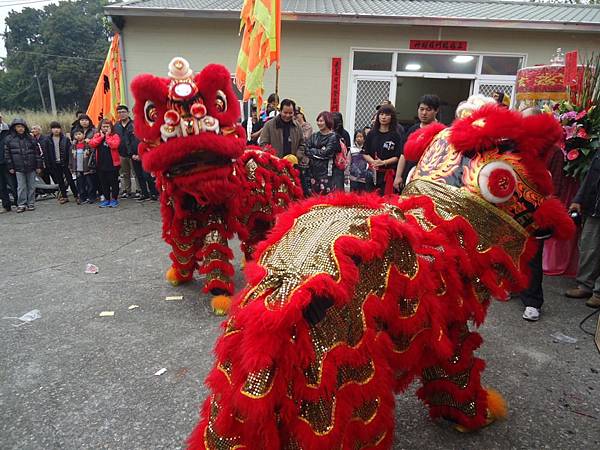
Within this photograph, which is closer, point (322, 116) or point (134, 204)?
point (322, 116)

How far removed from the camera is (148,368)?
268 cm

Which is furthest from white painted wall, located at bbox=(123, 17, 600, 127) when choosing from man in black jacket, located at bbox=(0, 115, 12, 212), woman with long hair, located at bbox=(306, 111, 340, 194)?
woman with long hair, located at bbox=(306, 111, 340, 194)

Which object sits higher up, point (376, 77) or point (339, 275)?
point (376, 77)

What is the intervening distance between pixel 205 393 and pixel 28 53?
3868cm

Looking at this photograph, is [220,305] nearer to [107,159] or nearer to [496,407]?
[496,407]

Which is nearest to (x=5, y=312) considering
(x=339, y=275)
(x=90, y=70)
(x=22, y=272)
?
(x=22, y=272)

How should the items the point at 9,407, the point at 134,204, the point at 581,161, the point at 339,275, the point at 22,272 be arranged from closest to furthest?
the point at 339,275, the point at 9,407, the point at 581,161, the point at 22,272, the point at 134,204

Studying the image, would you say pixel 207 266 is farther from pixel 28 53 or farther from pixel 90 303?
pixel 28 53

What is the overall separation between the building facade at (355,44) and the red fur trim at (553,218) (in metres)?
7.65

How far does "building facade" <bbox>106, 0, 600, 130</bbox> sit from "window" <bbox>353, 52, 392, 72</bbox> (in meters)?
0.02

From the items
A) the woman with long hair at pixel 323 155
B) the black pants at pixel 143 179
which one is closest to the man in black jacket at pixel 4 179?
the black pants at pixel 143 179

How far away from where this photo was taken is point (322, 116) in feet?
17.6

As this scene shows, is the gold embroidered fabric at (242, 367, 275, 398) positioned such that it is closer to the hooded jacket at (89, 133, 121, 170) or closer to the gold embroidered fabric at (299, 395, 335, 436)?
the gold embroidered fabric at (299, 395, 335, 436)

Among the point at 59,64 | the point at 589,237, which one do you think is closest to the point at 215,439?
the point at 589,237
